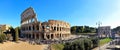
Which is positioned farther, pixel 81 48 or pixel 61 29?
pixel 61 29

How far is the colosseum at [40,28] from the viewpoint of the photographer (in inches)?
2995

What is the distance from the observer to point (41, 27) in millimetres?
76312

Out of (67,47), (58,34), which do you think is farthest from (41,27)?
(67,47)

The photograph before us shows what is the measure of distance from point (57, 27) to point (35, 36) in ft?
38.6

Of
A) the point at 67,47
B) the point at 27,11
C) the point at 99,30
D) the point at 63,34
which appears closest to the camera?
the point at 67,47

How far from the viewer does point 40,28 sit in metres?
76.4

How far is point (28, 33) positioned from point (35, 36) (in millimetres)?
6776

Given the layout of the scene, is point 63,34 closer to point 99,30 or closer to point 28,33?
point 28,33

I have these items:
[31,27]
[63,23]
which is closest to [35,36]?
[31,27]

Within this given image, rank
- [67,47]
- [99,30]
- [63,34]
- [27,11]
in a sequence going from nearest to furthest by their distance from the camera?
1. [67,47]
2. [27,11]
3. [63,34]
4. [99,30]

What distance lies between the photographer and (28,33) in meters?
82.9

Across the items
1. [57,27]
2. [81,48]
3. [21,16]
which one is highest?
[21,16]

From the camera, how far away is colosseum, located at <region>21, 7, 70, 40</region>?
76.1 metres

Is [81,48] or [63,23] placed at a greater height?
[63,23]
